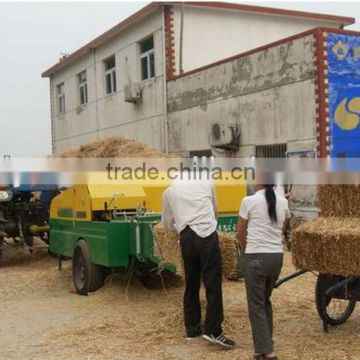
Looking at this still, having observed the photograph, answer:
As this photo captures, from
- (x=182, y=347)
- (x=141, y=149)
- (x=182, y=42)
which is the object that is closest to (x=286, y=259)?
(x=141, y=149)

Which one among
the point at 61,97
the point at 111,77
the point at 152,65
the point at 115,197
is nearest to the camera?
the point at 115,197

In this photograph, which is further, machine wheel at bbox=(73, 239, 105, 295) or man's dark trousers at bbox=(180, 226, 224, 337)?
machine wheel at bbox=(73, 239, 105, 295)

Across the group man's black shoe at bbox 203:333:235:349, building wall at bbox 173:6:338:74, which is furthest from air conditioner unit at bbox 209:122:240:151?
man's black shoe at bbox 203:333:235:349

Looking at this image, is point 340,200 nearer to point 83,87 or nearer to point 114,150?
point 114,150

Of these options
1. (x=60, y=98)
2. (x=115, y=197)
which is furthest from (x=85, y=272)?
(x=60, y=98)

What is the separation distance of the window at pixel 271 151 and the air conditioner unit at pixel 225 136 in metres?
0.70

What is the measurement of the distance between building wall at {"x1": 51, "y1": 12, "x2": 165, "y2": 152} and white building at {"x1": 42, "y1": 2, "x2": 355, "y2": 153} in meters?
0.03

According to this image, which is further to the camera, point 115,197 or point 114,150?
point 114,150

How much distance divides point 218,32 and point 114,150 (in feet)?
33.0

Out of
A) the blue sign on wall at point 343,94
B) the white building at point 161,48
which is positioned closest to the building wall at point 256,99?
the blue sign on wall at point 343,94

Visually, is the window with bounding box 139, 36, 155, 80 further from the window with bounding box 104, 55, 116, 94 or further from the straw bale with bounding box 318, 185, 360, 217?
the straw bale with bounding box 318, 185, 360, 217

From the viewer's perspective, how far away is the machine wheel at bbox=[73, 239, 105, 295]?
7.17m

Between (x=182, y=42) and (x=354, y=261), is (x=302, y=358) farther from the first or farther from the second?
(x=182, y=42)

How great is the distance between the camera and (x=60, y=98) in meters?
29.7
